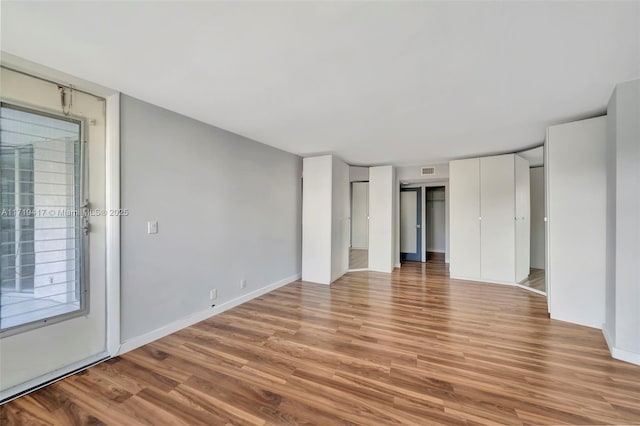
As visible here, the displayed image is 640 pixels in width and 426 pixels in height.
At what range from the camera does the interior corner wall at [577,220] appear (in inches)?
115

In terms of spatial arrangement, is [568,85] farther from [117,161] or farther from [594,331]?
[117,161]

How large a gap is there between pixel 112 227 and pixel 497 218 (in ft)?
19.8

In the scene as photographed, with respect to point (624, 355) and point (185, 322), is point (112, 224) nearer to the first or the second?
point (185, 322)

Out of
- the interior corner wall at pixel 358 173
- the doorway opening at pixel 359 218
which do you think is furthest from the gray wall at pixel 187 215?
the doorway opening at pixel 359 218

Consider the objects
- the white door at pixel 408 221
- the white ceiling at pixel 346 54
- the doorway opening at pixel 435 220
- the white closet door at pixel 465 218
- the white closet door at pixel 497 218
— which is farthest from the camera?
the doorway opening at pixel 435 220

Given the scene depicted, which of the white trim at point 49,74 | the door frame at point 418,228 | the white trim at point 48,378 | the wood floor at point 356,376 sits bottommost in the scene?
the wood floor at point 356,376

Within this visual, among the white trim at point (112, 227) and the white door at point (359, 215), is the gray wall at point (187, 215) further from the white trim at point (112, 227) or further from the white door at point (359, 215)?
the white door at point (359, 215)

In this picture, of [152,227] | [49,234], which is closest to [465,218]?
[152,227]

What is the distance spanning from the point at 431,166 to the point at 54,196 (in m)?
6.35

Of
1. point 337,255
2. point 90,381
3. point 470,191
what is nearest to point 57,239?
point 90,381

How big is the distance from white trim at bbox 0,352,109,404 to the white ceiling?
8.18 feet

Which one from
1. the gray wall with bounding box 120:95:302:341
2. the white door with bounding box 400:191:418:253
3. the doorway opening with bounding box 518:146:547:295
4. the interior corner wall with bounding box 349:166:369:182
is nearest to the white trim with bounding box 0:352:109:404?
the gray wall with bounding box 120:95:302:341

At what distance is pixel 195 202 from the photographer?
3107 millimetres

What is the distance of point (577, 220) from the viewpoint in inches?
119
